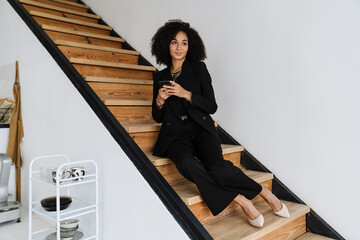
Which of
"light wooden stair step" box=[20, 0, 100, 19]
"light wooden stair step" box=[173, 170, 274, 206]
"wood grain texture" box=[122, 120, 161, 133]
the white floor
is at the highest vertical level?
"light wooden stair step" box=[20, 0, 100, 19]

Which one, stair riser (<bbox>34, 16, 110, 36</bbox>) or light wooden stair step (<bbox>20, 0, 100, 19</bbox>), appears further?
light wooden stair step (<bbox>20, 0, 100, 19</bbox>)

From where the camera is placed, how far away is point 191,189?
5.71 ft

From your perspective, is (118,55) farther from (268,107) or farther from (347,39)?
(347,39)

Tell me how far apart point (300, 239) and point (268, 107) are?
91 centimetres

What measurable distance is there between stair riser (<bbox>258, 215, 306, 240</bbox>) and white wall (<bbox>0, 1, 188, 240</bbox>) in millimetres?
588

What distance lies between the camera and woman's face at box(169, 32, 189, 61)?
185 cm

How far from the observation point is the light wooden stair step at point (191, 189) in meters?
1.57

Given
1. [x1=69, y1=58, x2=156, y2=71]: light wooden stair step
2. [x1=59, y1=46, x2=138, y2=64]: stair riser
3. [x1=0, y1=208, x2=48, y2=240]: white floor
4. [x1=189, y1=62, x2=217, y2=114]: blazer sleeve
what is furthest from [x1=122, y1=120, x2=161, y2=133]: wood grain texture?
[x1=0, y1=208, x2=48, y2=240]: white floor

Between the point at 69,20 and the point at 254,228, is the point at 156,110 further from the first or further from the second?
the point at 69,20

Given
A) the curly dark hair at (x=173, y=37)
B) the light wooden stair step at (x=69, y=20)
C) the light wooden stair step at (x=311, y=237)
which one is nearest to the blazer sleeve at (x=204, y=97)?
A: the curly dark hair at (x=173, y=37)

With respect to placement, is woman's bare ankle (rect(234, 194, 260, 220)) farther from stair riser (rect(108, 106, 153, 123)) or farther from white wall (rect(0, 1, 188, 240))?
stair riser (rect(108, 106, 153, 123))

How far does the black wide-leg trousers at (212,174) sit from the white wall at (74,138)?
9.1 inches

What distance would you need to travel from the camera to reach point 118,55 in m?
3.00

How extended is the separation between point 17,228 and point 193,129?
5.63 ft
